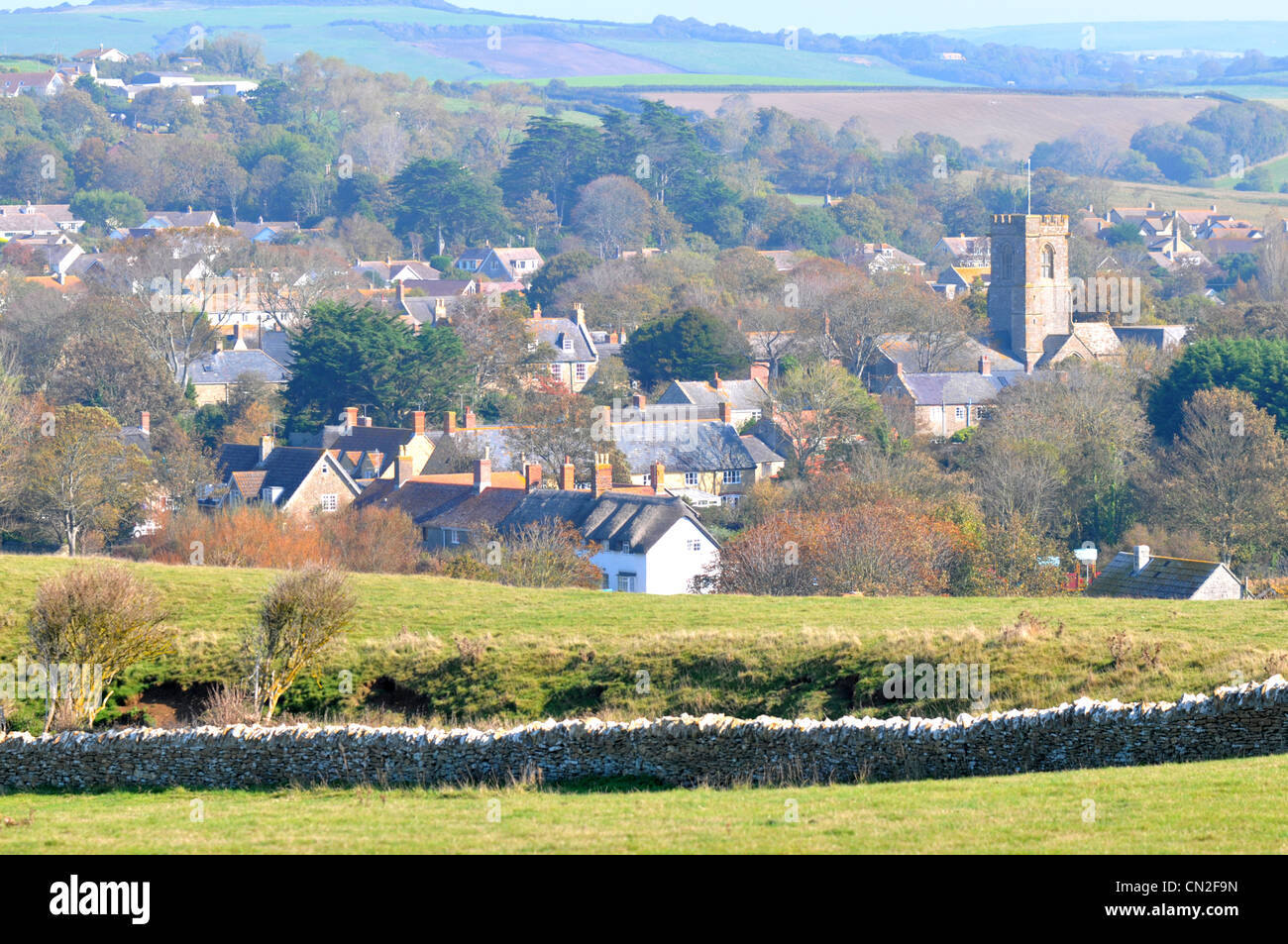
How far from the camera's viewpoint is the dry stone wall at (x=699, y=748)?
626 inches

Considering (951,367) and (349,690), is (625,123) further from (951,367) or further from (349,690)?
(349,690)

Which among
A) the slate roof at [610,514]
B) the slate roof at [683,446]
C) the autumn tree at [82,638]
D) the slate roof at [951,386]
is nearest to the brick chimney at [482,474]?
the slate roof at [610,514]

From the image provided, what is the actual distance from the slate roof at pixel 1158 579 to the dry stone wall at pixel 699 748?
18296mm

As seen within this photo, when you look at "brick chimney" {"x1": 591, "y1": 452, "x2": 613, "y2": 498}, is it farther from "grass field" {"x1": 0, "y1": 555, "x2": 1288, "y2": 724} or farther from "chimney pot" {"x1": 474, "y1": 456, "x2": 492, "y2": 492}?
"grass field" {"x1": 0, "y1": 555, "x2": 1288, "y2": 724}

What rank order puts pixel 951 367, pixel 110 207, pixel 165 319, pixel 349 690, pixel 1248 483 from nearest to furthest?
pixel 349 690 → pixel 1248 483 → pixel 165 319 → pixel 951 367 → pixel 110 207

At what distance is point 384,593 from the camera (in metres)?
27.3

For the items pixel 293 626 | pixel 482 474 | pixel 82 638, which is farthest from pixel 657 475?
pixel 82 638

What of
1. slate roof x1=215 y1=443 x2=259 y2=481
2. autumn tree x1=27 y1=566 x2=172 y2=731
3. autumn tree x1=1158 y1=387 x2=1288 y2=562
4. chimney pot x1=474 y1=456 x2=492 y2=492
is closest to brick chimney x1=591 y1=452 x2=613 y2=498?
chimney pot x1=474 y1=456 x2=492 y2=492

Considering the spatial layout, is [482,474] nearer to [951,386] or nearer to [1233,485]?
[1233,485]

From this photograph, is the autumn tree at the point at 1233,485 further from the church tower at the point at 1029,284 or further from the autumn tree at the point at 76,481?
the church tower at the point at 1029,284

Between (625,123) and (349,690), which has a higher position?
(625,123)

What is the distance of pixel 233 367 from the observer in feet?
292

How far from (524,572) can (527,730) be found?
23.5 metres
